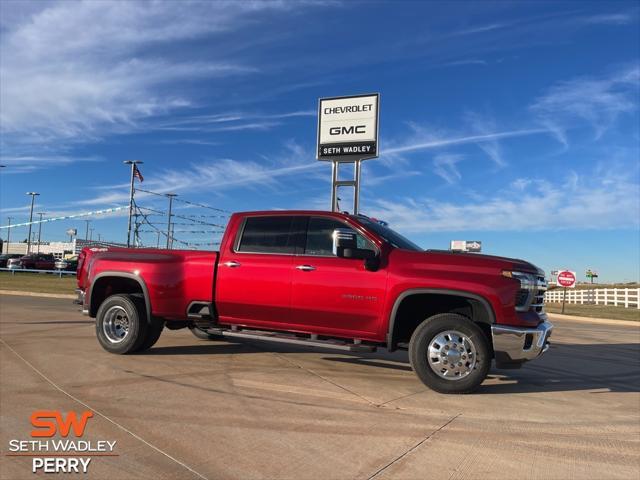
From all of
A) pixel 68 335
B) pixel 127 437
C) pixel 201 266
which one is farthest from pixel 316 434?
pixel 68 335

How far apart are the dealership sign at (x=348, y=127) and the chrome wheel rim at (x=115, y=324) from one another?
1263 centimetres

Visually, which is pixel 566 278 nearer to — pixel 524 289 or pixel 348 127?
pixel 348 127

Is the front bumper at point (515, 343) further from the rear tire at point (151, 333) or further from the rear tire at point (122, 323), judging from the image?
the rear tire at point (122, 323)

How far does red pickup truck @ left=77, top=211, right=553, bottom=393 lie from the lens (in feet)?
18.0

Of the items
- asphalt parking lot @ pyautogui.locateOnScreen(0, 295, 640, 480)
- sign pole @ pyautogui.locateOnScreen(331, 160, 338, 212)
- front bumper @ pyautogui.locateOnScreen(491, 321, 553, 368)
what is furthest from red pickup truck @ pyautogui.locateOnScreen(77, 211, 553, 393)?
sign pole @ pyautogui.locateOnScreen(331, 160, 338, 212)

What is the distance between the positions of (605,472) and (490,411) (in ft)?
4.72

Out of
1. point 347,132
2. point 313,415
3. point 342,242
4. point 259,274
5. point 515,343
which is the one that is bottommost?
point 313,415

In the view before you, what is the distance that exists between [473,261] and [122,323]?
4840 mm

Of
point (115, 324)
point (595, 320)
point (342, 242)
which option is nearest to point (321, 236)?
point (342, 242)

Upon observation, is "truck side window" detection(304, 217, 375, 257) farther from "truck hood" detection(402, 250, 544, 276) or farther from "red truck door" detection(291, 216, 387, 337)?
"truck hood" detection(402, 250, 544, 276)

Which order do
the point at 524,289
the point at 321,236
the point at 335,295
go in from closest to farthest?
the point at 524,289, the point at 335,295, the point at 321,236

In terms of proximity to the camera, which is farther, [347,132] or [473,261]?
[347,132]

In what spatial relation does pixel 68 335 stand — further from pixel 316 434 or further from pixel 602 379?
pixel 602 379

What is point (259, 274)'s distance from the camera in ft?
21.0
